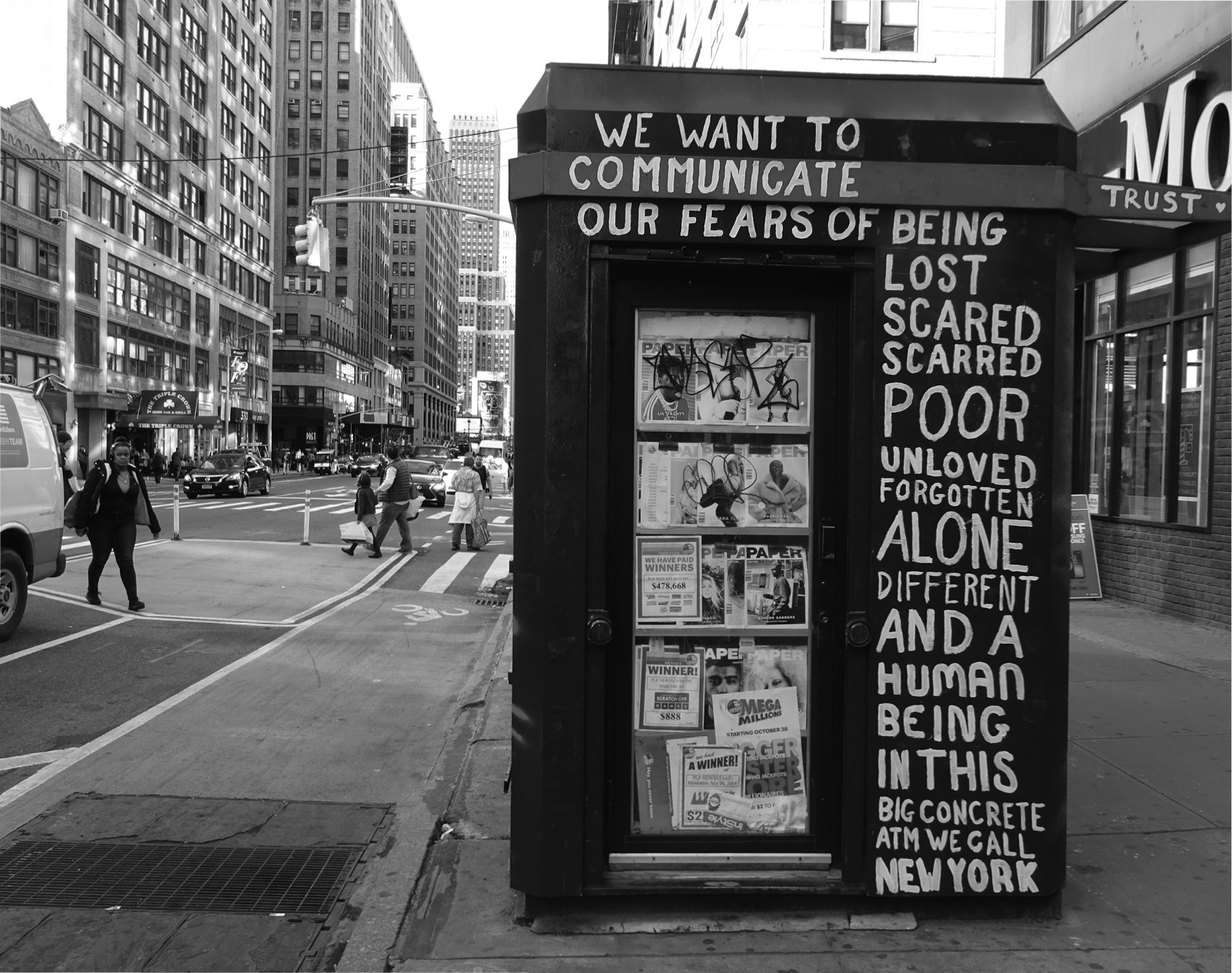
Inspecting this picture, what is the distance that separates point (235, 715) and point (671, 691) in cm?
444

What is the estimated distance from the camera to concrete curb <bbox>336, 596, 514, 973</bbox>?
3676 millimetres

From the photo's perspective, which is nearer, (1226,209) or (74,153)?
(1226,209)

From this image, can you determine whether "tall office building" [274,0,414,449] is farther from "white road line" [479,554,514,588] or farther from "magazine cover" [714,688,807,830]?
"magazine cover" [714,688,807,830]

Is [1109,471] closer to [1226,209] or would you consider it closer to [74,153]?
[1226,209]

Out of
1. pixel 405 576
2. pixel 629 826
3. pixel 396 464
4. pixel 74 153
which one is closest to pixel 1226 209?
pixel 629 826

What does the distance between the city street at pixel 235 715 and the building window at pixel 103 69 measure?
43488 mm

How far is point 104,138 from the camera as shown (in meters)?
50.3

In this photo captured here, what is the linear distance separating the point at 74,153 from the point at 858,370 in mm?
52681

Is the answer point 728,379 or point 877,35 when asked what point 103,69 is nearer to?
point 877,35

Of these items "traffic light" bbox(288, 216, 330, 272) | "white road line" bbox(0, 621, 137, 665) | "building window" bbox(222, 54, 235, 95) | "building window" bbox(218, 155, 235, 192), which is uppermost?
"building window" bbox(222, 54, 235, 95)

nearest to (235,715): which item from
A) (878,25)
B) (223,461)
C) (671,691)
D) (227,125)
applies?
(671,691)

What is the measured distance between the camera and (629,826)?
391 cm

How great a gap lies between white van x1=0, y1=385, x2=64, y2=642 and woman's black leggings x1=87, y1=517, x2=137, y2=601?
95cm

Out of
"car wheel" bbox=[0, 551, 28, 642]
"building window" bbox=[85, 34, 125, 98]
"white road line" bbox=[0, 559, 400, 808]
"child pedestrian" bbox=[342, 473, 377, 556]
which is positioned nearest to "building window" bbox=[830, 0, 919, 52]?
"child pedestrian" bbox=[342, 473, 377, 556]
